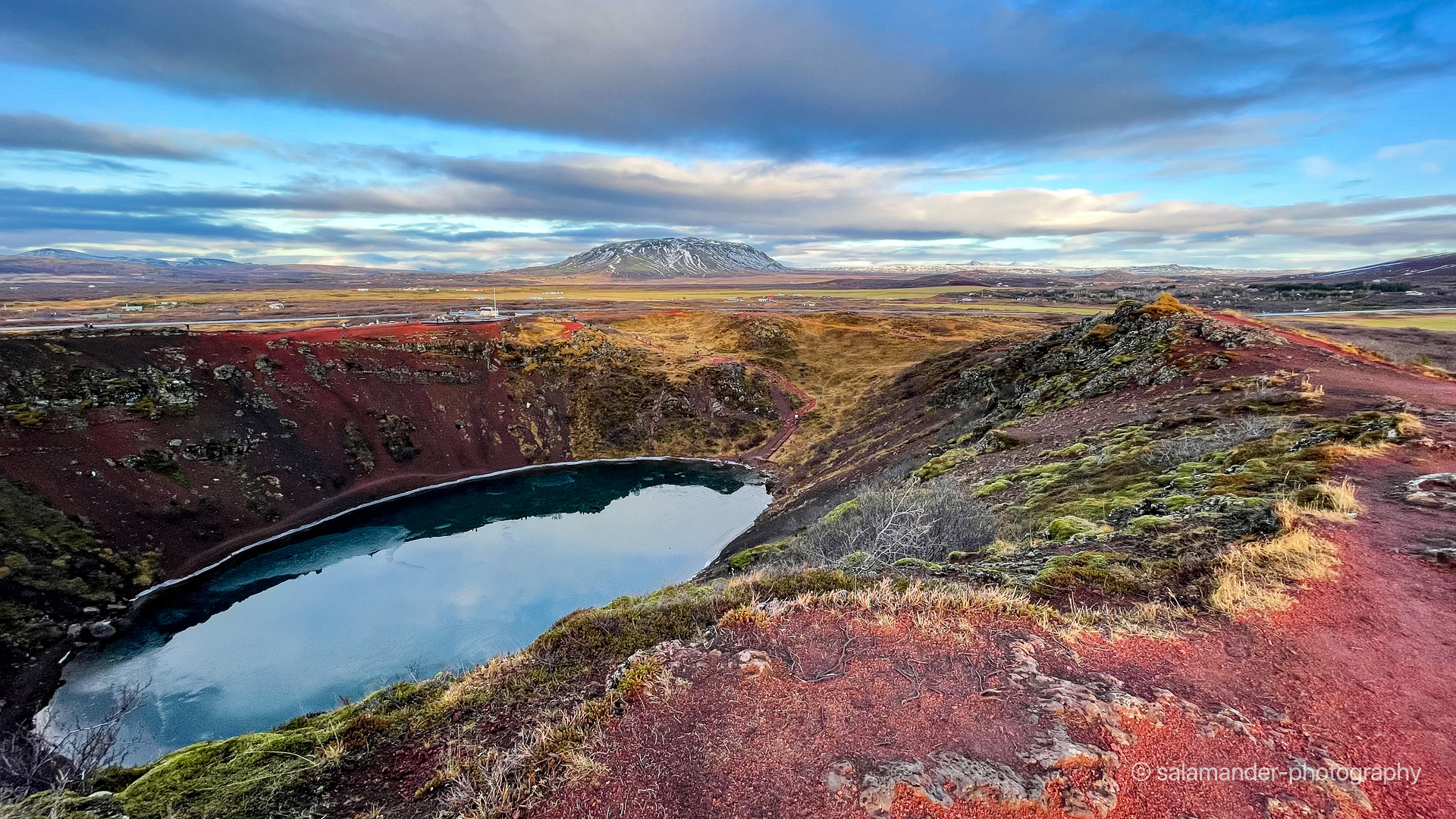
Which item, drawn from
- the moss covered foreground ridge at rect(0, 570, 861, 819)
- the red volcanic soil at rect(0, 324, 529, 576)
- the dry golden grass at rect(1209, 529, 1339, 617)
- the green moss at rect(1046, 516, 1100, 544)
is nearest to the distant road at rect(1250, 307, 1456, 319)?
the green moss at rect(1046, 516, 1100, 544)

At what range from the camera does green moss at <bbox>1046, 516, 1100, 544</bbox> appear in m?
12.4

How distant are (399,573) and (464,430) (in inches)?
867

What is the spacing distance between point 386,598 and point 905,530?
3072cm

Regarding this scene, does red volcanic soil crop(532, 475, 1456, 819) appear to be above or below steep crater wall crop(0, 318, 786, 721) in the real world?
above

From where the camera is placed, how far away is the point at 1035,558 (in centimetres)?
1077

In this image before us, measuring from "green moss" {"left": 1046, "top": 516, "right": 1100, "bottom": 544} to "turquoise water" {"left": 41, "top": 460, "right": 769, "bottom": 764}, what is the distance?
19984 millimetres

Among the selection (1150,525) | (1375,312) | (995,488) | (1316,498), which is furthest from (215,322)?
(1375,312)

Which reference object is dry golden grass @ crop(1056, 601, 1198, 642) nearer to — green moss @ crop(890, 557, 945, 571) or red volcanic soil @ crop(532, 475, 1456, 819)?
red volcanic soil @ crop(532, 475, 1456, 819)

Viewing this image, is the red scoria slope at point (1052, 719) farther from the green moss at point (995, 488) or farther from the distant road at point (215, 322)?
the distant road at point (215, 322)

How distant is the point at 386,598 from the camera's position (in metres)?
31.4

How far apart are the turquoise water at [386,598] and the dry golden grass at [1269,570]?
853 inches

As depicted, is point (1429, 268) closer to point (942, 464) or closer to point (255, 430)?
point (942, 464)

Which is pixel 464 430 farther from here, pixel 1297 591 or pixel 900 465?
pixel 1297 591

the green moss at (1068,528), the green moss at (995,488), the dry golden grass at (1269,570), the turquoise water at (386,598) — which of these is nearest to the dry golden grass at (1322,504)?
the dry golden grass at (1269,570)
